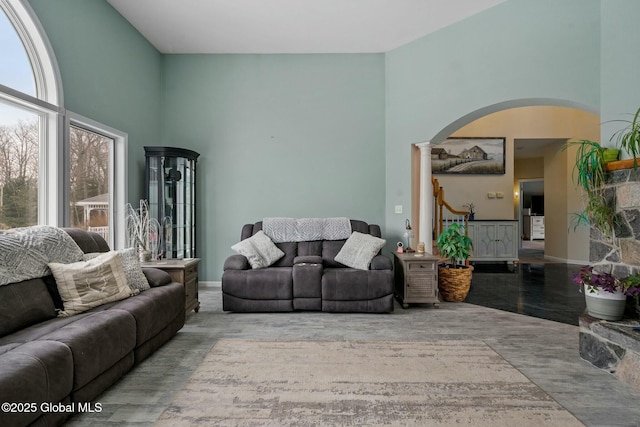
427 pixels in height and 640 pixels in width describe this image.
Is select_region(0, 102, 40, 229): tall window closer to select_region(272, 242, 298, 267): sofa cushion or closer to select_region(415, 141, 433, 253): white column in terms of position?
select_region(272, 242, 298, 267): sofa cushion

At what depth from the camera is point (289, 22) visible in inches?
157

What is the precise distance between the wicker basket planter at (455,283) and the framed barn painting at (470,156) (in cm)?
359

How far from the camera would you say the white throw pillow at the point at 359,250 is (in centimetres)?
387

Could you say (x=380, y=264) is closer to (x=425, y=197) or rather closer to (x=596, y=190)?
(x=425, y=197)

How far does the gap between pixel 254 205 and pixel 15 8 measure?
3.08m

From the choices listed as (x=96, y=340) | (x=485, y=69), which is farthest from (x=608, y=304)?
(x=96, y=340)

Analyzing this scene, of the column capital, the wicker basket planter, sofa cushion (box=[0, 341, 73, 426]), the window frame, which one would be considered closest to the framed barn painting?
the column capital

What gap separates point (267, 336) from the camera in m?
2.97

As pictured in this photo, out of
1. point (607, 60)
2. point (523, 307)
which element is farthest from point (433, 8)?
point (523, 307)

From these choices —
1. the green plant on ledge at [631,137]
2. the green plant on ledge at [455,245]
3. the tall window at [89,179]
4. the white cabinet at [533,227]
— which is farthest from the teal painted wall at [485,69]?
the white cabinet at [533,227]

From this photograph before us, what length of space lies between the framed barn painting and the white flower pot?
16.4 feet

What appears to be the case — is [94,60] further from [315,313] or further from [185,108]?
[315,313]

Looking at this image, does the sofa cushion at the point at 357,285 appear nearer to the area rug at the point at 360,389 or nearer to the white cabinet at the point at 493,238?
the area rug at the point at 360,389

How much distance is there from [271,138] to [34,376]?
3870 mm
